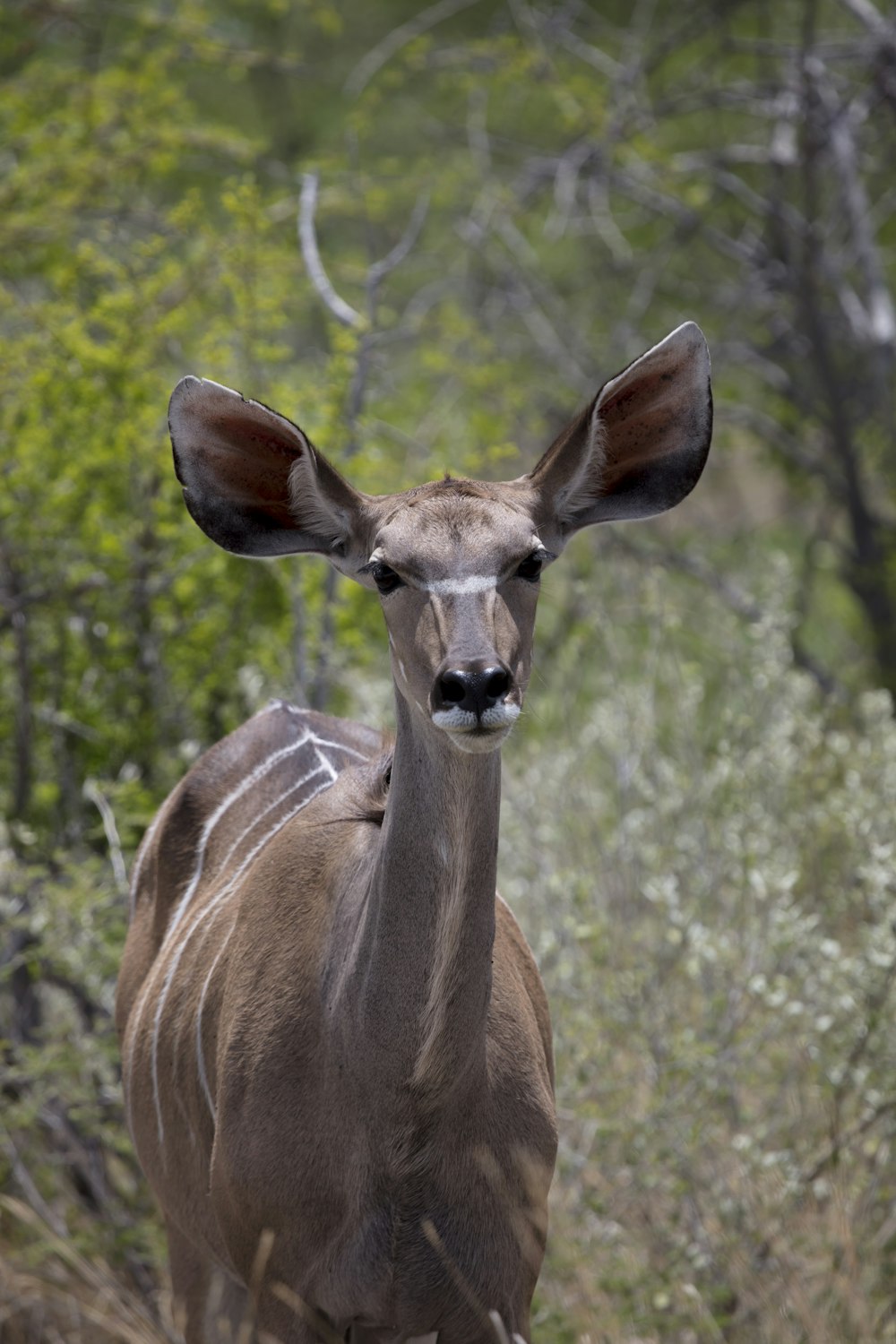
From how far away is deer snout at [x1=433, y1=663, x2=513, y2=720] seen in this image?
8.45 feet

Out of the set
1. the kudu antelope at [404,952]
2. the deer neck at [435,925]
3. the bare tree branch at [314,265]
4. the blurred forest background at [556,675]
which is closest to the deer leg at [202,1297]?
the kudu antelope at [404,952]

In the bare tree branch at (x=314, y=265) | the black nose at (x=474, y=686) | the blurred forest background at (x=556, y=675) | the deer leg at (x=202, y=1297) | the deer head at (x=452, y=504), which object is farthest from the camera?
the bare tree branch at (x=314, y=265)

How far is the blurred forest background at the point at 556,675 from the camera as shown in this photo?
14.1 feet

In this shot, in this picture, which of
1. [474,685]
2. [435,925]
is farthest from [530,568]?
[435,925]

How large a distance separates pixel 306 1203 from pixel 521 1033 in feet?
1.66

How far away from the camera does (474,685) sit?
2574 millimetres

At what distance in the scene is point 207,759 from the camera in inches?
171

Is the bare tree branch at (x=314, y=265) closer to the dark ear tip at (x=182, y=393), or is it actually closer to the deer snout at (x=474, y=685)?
the dark ear tip at (x=182, y=393)

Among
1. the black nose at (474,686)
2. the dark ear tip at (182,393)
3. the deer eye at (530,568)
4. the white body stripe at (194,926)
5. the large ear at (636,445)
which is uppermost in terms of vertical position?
the dark ear tip at (182,393)

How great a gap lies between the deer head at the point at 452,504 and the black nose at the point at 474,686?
5cm

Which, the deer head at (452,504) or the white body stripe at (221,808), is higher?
the deer head at (452,504)

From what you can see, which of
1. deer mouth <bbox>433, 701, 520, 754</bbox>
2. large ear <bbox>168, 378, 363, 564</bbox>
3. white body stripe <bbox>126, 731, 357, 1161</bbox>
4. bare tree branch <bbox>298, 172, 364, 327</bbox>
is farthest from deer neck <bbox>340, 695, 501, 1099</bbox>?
bare tree branch <bbox>298, 172, 364, 327</bbox>

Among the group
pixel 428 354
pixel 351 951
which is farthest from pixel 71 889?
pixel 428 354

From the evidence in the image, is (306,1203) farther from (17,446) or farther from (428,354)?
(428,354)
